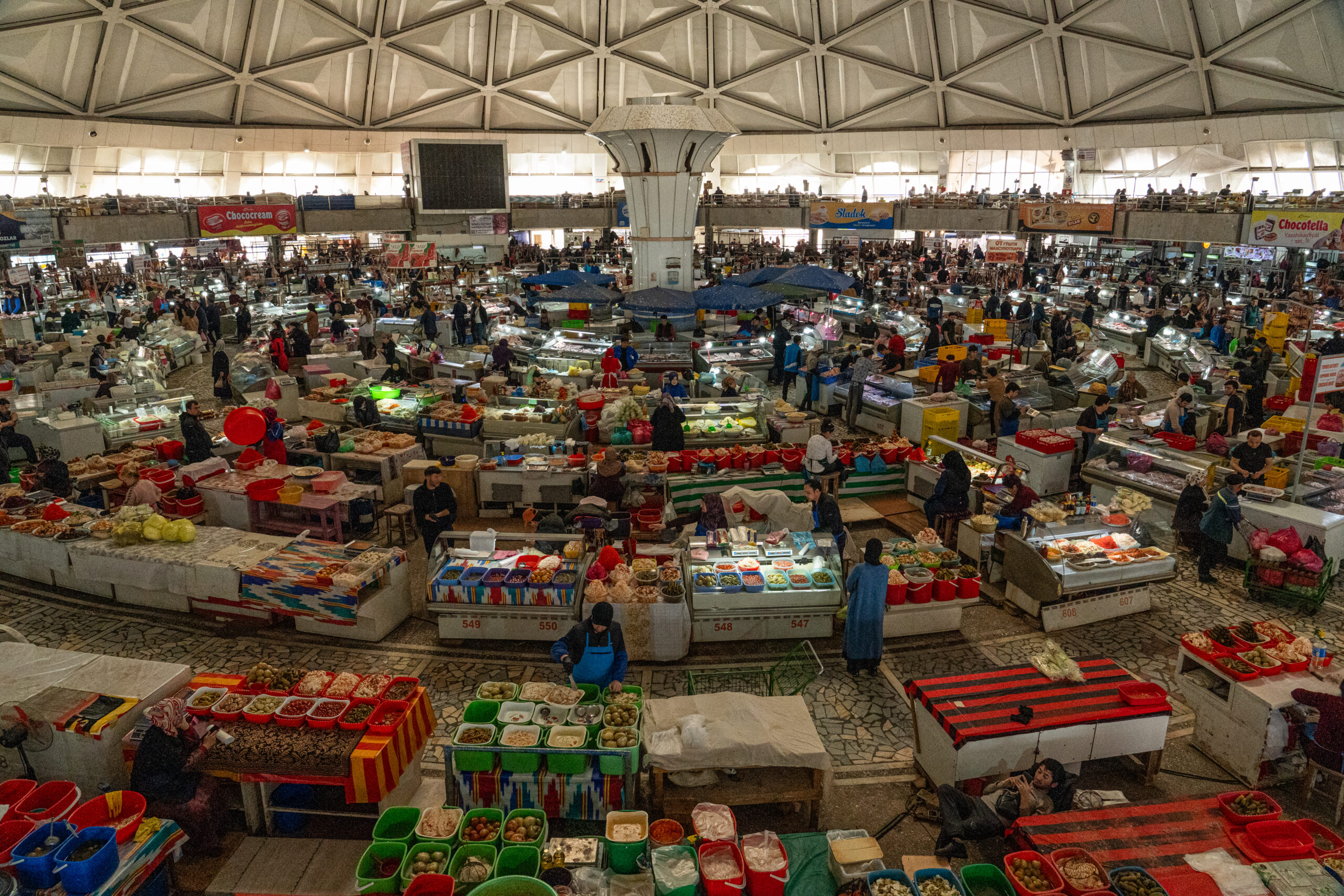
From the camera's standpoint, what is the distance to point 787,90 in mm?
41125

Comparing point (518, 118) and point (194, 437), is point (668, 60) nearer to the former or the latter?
point (518, 118)

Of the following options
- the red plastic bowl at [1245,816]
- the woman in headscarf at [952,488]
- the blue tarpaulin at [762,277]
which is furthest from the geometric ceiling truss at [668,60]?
the red plastic bowl at [1245,816]

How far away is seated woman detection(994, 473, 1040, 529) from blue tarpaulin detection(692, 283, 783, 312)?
9042mm

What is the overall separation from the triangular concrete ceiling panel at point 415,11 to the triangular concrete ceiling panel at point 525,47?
1782 millimetres

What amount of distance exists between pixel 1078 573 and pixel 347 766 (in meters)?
6.97

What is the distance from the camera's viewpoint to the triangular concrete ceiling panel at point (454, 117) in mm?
41438

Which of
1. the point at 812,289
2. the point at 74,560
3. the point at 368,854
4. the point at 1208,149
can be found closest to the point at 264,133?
the point at 812,289

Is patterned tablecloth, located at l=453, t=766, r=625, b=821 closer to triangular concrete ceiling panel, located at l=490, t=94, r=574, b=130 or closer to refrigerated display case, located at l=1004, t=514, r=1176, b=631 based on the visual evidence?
refrigerated display case, located at l=1004, t=514, r=1176, b=631

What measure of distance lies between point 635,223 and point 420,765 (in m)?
16.8

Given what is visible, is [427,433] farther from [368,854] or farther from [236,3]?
[236,3]

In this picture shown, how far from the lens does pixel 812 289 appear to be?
1958 cm

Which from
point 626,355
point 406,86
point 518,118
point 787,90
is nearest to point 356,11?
point 406,86

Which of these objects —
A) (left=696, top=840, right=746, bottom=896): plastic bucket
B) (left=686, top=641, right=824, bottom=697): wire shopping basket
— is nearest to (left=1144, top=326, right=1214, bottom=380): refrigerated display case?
(left=686, top=641, right=824, bottom=697): wire shopping basket

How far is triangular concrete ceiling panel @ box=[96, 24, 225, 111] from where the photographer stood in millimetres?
33844
